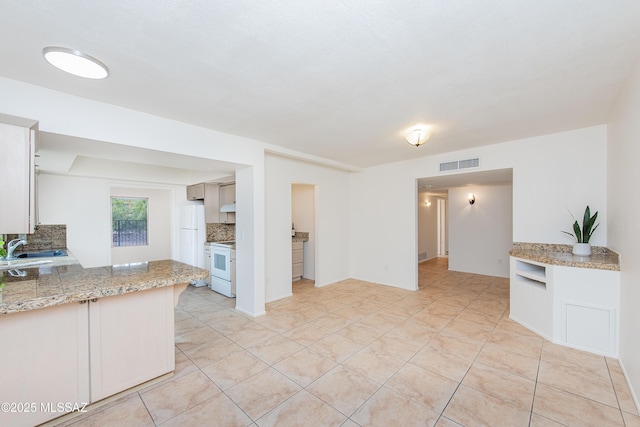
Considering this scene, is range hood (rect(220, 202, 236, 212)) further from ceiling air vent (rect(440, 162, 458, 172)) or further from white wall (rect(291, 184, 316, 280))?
ceiling air vent (rect(440, 162, 458, 172))

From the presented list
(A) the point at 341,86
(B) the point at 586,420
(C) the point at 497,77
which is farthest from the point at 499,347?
(A) the point at 341,86

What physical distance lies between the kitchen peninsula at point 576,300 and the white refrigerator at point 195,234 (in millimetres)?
5361

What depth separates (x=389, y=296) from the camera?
4.65 metres

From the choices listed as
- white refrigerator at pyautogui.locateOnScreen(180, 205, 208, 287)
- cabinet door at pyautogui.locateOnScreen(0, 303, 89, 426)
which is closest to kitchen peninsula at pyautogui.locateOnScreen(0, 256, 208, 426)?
cabinet door at pyautogui.locateOnScreen(0, 303, 89, 426)

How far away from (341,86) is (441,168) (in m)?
3.10

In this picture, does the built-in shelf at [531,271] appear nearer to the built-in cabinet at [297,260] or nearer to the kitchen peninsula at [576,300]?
the kitchen peninsula at [576,300]

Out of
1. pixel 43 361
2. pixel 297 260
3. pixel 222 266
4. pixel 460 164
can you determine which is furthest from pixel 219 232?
pixel 460 164

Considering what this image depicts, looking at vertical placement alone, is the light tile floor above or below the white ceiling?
below

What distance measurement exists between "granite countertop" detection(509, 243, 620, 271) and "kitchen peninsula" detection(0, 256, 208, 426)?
12.1 ft

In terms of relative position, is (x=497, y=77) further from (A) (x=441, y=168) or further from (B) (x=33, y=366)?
(B) (x=33, y=366)

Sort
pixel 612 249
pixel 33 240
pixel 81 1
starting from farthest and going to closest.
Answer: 1. pixel 33 240
2. pixel 612 249
3. pixel 81 1

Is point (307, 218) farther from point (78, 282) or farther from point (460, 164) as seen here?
point (78, 282)

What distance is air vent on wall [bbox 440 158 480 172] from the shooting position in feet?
13.9

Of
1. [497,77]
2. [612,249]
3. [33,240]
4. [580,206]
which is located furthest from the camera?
[33,240]
